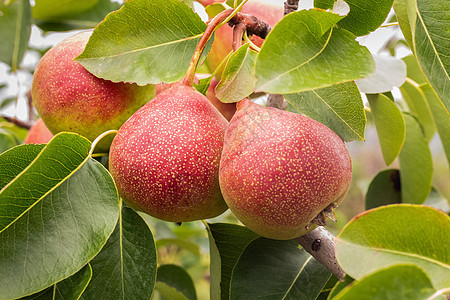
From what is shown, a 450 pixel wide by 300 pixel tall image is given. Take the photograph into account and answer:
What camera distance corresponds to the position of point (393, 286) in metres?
0.40

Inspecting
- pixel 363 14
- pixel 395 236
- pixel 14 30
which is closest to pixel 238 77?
pixel 363 14

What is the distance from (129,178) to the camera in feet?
2.09

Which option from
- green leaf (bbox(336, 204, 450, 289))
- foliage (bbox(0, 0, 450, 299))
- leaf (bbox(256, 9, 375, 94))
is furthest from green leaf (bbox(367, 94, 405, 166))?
green leaf (bbox(336, 204, 450, 289))

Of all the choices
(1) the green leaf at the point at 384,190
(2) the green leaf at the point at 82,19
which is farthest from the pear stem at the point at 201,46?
(1) the green leaf at the point at 384,190

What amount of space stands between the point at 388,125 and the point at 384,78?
0.29ft

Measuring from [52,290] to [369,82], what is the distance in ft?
2.04

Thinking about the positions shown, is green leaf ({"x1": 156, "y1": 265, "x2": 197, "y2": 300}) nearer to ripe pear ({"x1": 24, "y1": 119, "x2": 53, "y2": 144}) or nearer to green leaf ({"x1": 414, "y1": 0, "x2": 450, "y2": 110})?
ripe pear ({"x1": 24, "y1": 119, "x2": 53, "y2": 144})

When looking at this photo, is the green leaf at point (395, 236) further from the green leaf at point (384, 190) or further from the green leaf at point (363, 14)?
the green leaf at point (384, 190)

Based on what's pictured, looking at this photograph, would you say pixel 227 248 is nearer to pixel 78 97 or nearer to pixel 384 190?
pixel 78 97

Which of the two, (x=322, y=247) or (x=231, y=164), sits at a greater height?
(x=231, y=164)

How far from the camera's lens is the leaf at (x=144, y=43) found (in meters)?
0.71

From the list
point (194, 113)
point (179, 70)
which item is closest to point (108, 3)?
point (179, 70)

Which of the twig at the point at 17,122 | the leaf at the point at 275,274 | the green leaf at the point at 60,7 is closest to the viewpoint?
the leaf at the point at 275,274

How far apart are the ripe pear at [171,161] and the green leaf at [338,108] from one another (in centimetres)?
13
